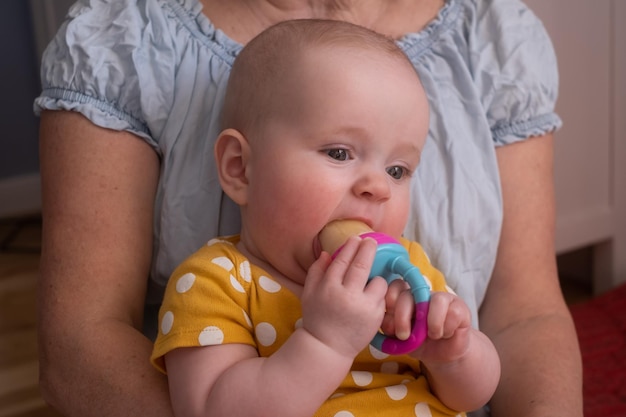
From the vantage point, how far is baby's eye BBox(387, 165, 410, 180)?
0.97 metres

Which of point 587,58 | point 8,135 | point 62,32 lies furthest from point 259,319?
point 8,135

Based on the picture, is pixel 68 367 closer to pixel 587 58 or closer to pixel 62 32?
pixel 62 32

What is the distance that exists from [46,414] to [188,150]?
1.10m

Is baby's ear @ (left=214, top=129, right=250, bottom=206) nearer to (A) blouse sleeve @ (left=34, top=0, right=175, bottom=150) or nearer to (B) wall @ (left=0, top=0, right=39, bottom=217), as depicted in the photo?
(A) blouse sleeve @ (left=34, top=0, right=175, bottom=150)

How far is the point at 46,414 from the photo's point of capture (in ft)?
6.48

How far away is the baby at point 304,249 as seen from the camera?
0.83 m

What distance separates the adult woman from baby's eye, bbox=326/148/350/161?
0.82ft

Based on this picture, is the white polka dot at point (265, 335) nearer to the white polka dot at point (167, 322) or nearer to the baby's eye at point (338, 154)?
the white polka dot at point (167, 322)

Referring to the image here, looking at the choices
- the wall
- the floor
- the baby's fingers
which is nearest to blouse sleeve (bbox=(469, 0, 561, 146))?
the baby's fingers

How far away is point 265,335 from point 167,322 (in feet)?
0.35

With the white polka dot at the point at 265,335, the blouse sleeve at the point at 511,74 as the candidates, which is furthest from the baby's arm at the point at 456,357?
the blouse sleeve at the point at 511,74

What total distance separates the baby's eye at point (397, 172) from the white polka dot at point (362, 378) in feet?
0.74

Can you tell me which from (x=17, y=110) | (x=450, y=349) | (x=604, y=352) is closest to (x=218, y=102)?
(x=450, y=349)

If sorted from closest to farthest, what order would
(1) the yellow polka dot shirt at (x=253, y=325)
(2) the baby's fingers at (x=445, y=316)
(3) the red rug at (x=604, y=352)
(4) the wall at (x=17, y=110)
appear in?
(2) the baby's fingers at (x=445, y=316) < (1) the yellow polka dot shirt at (x=253, y=325) < (3) the red rug at (x=604, y=352) < (4) the wall at (x=17, y=110)
